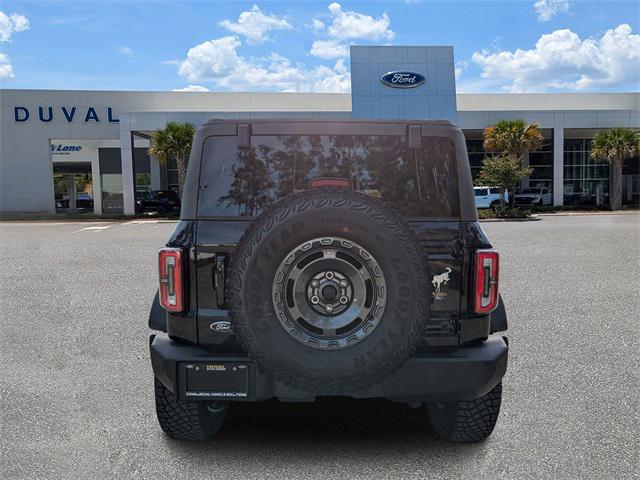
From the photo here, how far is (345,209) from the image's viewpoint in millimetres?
2756

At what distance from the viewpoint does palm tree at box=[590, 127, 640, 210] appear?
33.7 meters

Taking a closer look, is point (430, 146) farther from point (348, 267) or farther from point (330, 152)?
point (348, 267)

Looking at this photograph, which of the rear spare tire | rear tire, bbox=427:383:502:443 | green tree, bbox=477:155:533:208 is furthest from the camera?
green tree, bbox=477:155:533:208

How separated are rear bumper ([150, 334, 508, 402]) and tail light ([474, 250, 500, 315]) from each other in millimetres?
280

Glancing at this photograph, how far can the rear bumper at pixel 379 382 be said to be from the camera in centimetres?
293

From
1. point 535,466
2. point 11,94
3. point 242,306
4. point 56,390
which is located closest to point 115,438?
point 56,390

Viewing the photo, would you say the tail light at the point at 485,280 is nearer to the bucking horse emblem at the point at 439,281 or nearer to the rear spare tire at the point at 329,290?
the bucking horse emblem at the point at 439,281

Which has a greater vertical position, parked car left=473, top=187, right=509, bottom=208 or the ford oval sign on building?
the ford oval sign on building

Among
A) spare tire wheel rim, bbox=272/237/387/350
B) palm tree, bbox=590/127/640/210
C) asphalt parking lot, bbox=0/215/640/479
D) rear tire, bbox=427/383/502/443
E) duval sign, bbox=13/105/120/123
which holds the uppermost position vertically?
duval sign, bbox=13/105/120/123

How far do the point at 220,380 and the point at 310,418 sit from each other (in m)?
1.16

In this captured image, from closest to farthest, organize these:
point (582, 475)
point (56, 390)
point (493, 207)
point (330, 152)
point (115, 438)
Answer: point (582, 475)
point (330, 152)
point (115, 438)
point (56, 390)
point (493, 207)

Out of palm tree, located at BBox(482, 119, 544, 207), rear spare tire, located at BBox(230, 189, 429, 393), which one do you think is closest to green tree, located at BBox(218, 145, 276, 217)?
rear spare tire, located at BBox(230, 189, 429, 393)

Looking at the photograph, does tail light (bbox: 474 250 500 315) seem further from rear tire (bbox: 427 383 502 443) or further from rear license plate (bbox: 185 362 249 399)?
rear license plate (bbox: 185 362 249 399)

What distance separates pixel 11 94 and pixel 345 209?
40.5m
